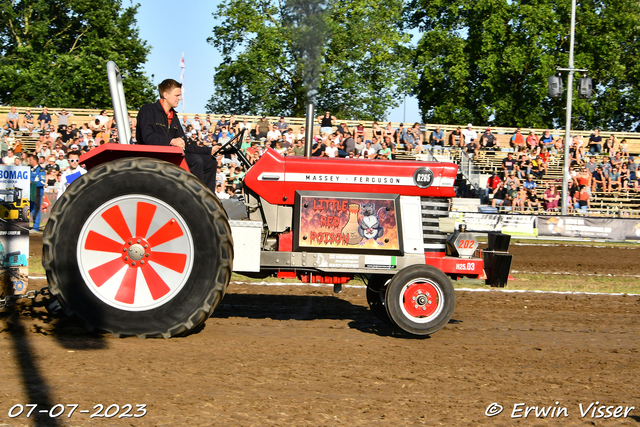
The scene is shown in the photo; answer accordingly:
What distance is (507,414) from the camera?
376 centimetres

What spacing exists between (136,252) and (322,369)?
1.62 metres

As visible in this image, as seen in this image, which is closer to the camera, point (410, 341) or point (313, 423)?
point (313, 423)

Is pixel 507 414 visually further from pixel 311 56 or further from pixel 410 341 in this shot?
pixel 311 56

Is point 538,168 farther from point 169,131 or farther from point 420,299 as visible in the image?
point 169,131

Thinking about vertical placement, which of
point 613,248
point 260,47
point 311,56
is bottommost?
point 613,248

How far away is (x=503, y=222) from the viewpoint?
57.8 ft

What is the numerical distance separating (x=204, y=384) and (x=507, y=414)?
5.82 ft

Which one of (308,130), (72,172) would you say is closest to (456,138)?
→ (72,172)

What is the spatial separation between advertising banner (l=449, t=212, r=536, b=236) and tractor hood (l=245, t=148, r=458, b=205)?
1228cm

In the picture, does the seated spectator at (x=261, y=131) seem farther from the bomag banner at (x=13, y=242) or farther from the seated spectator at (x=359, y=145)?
the bomag banner at (x=13, y=242)

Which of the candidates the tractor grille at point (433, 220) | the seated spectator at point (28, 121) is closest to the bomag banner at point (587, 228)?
the tractor grille at point (433, 220)

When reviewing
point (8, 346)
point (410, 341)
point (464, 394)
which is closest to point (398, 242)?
point (410, 341)

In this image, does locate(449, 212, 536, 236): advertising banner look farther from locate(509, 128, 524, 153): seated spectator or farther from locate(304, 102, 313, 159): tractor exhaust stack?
locate(304, 102, 313, 159): tractor exhaust stack

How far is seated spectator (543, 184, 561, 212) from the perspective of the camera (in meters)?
20.2
